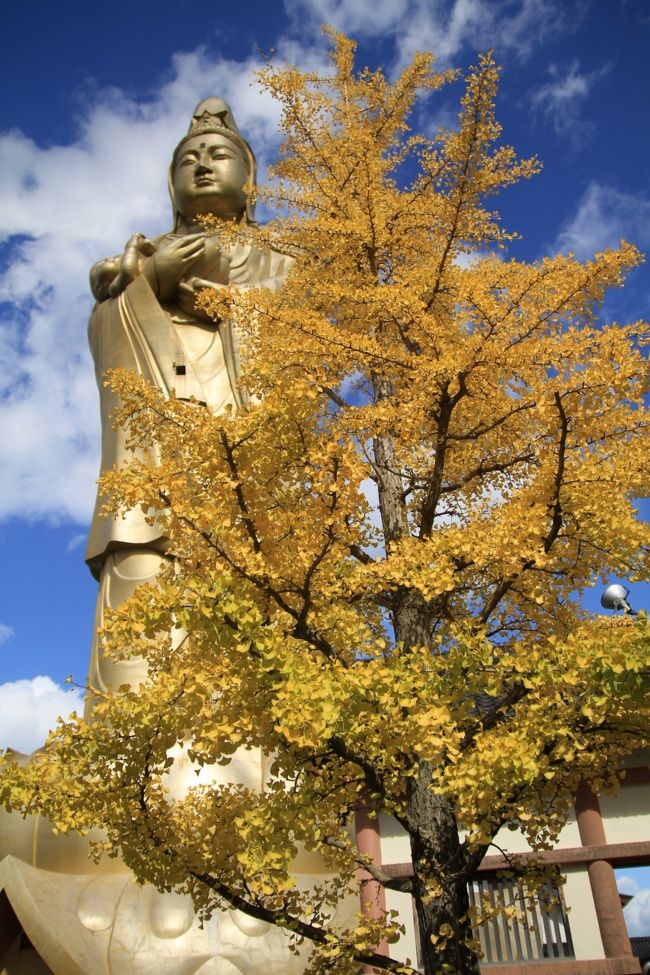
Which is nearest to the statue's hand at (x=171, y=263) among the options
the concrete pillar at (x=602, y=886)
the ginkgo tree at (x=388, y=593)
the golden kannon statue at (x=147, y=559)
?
the golden kannon statue at (x=147, y=559)

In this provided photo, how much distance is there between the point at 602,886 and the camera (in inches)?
288

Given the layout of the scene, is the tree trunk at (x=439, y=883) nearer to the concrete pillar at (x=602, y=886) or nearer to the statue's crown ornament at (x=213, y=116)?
the concrete pillar at (x=602, y=886)

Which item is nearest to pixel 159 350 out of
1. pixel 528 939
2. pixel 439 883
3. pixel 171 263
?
pixel 171 263

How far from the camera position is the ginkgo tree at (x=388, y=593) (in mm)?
2930

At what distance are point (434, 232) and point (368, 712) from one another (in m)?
3.50

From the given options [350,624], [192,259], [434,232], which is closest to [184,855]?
[350,624]

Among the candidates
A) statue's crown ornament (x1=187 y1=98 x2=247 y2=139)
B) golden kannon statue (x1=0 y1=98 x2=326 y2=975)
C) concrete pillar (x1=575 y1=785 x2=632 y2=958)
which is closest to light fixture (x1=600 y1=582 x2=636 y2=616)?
concrete pillar (x1=575 y1=785 x2=632 y2=958)

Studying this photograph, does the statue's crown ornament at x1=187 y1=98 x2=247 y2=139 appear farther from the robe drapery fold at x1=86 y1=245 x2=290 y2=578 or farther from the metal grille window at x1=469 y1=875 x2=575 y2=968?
the metal grille window at x1=469 y1=875 x2=575 y2=968

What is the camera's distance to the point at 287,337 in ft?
14.4

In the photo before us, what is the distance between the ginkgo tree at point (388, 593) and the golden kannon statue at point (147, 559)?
0.54 metres

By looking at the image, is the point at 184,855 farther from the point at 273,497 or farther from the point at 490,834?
the point at 273,497

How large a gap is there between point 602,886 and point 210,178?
9980 mm

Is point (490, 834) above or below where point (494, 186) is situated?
below

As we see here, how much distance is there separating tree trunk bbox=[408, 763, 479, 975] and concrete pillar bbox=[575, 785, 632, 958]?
4527 millimetres
